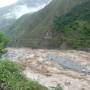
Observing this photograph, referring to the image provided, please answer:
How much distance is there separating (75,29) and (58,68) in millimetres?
25277

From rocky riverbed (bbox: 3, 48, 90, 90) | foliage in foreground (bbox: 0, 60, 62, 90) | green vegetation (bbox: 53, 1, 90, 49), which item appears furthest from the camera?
green vegetation (bbox: 53, 1, 90, 49)

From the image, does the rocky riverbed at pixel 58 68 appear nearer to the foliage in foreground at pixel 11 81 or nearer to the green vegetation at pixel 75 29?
the foliage in foreground at pixel 11 81

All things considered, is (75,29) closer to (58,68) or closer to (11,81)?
(58,68)

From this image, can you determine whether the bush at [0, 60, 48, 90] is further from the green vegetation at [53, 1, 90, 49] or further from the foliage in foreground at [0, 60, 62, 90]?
the green vegetation at [53, 1, 90, 49]

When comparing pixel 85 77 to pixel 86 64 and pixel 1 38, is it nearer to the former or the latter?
pixel 86 64

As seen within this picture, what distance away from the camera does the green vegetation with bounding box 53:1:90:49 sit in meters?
46.6

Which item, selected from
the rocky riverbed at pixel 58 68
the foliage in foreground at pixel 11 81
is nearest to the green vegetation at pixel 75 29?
the rocky riverbed at pixel 58 68

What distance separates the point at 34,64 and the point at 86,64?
4.43 metres

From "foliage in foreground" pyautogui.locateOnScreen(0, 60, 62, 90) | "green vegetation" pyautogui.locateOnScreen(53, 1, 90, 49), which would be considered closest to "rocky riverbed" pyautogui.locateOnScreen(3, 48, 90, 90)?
"foliage in foreground" pyautogui.locateOnScreen(0, 60, 62, 90)

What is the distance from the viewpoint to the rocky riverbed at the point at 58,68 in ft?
73.2

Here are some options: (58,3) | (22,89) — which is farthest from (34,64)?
(58,3)

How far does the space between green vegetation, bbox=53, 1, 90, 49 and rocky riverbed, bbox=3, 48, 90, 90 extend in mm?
11381

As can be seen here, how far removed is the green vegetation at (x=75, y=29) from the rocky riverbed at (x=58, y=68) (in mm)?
11381

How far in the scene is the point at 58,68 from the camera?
2722cm
